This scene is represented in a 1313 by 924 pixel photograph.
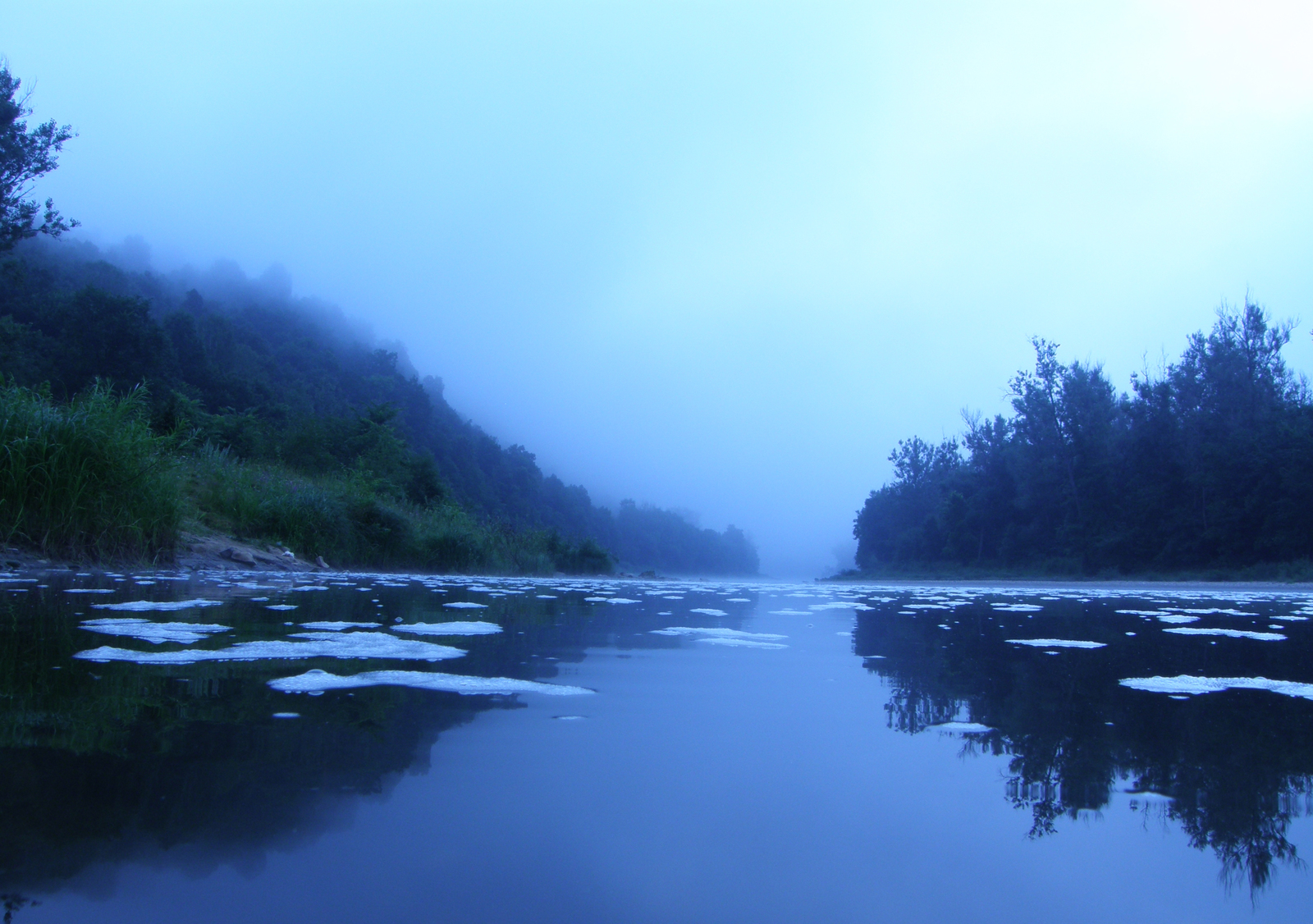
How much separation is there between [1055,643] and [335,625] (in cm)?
320

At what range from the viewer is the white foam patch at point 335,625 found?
2906 millimetres

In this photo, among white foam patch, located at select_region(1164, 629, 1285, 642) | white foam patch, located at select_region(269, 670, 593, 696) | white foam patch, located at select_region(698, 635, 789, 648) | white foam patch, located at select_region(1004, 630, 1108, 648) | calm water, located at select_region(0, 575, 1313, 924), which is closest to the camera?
calm water, located at select_region(0, 575, 1313, 924)

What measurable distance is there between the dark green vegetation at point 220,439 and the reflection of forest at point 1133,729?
595 cm

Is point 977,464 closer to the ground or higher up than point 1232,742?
higher up

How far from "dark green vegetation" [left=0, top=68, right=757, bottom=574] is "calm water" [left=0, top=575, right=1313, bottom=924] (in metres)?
3.94

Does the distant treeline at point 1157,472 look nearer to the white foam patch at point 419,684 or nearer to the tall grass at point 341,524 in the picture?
the tall grass at point 341,524

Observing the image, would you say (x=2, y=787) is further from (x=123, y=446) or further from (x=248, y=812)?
(x=123, y=446)

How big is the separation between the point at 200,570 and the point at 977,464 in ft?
154

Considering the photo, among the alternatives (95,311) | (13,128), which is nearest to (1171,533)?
(13,128)

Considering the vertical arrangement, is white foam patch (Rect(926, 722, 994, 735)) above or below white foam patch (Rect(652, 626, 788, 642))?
above

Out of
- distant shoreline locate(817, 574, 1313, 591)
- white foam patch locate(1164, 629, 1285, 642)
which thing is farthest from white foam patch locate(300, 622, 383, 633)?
distant shoreline locate(817, 574, 1313, 591)

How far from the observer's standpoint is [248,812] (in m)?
1.00

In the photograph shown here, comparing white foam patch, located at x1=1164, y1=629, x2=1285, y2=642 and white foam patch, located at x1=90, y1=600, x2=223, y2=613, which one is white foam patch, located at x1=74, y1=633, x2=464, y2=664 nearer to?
white foam patch, located at x1=90, y1=600, x2=223, y2=613

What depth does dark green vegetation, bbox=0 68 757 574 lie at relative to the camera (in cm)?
581
